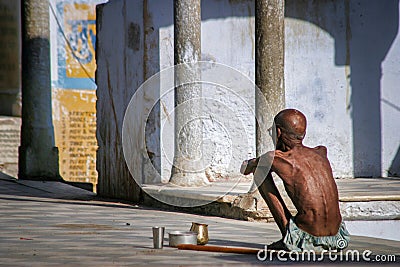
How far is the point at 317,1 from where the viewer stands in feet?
39.9

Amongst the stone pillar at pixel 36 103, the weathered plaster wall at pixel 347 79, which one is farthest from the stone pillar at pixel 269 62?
the stone pillar at pixel 36 103

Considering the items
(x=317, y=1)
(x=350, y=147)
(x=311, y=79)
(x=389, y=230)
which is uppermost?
(x=317, y=1)

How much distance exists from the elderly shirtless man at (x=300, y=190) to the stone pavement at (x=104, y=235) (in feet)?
1.03

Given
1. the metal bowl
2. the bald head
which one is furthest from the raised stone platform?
the bald head

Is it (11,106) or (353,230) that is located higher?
(11,106)

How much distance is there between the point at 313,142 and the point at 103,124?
286cm

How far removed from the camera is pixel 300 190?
6.09 meters

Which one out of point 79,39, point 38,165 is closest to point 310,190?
point 38,165

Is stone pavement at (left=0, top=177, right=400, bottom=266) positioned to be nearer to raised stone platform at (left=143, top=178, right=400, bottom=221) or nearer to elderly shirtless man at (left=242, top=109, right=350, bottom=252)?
raised stone platform at (left=143, top=178, right=400, bottom=221)

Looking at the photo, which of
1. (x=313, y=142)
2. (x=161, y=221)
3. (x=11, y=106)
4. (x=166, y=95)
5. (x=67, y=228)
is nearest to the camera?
(x=67, y=228)

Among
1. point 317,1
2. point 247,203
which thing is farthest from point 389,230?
point 317,1

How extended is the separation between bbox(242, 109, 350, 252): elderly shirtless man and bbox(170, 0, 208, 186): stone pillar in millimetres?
4235

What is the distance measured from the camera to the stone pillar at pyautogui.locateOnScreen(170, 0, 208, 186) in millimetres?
10406

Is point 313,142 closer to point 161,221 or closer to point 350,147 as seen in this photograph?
point 350,147
